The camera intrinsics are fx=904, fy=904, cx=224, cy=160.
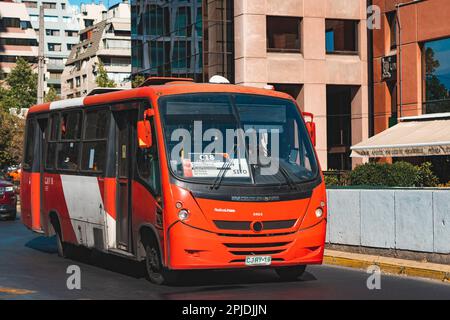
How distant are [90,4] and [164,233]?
161810mm

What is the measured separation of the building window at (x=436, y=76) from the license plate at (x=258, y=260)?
998 inches

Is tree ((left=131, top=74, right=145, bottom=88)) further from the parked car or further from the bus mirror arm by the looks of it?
the bus mirror arm

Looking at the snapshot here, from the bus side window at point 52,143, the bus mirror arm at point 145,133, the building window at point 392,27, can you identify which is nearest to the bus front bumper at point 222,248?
the bus mirror arm at point 145,133

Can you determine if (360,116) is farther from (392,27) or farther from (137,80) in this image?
(137,80)

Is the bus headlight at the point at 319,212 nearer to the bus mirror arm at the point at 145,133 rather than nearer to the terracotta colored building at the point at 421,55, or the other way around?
the bus mirror arm at the point at 145,133

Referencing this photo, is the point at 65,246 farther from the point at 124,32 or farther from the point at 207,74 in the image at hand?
the point at 124,32

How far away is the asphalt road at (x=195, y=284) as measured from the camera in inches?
469

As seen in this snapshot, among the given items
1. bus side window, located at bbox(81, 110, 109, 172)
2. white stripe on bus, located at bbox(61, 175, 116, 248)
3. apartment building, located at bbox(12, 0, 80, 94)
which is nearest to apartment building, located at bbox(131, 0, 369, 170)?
white stripe on bus, located at bbox(61, 175, 116, 248)

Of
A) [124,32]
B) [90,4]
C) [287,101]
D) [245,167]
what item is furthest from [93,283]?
[90,4]

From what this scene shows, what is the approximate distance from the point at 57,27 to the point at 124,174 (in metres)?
155

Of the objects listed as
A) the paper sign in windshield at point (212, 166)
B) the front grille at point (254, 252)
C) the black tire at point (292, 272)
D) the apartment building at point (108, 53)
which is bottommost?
the black tire at point (292, 272)

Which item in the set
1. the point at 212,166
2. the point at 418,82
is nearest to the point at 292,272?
the point at 212,166

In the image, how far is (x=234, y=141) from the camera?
1302 cm

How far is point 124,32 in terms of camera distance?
130625 mm
